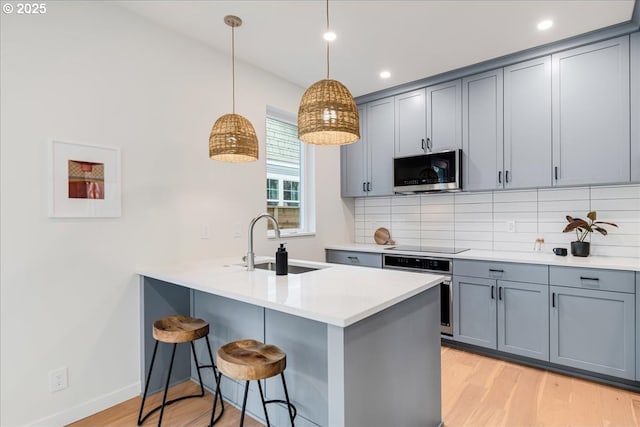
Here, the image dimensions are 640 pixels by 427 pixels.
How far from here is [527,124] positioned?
287 cm

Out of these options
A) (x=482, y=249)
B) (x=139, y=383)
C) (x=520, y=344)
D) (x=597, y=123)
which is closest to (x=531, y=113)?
(x=597, y=123)

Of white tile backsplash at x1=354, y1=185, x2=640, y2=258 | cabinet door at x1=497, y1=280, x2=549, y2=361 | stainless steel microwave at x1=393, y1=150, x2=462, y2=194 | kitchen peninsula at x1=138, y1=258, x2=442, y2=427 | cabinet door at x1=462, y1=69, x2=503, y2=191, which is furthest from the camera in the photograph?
stainless steel microwave at x1=393, y1=150, x2=462, y2=194

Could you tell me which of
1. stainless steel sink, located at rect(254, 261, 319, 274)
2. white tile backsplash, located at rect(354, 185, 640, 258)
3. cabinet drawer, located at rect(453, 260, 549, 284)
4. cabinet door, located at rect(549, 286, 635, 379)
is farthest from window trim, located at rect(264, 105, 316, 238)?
cabinet door, located at rect(549, 286, 635, 379)

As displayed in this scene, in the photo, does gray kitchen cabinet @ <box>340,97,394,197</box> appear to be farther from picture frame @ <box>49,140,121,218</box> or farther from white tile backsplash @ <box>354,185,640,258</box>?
picture frame @ <box>49,140,121,218</box>

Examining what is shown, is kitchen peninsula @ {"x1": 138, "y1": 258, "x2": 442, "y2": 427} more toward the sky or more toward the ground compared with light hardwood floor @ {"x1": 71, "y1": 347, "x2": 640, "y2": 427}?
more toward the sky

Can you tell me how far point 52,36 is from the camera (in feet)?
6.38

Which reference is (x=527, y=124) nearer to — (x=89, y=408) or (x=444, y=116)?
(x=444, y=116)

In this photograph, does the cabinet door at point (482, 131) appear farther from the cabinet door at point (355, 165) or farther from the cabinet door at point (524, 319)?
the cabinet door at point (355, 165)

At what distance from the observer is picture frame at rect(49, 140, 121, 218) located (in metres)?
1.94

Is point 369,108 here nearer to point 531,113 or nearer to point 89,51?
point 531,113

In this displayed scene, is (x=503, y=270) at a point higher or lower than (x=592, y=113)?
lower

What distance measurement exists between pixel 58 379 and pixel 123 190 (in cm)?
117

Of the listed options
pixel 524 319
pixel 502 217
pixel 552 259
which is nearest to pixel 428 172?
pixel 502 217

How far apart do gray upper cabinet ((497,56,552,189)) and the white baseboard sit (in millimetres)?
3340
